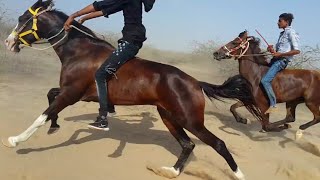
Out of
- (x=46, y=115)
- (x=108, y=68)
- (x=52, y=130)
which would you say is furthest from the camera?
(x=52, y=130)

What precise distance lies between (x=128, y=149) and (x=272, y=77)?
364 cm

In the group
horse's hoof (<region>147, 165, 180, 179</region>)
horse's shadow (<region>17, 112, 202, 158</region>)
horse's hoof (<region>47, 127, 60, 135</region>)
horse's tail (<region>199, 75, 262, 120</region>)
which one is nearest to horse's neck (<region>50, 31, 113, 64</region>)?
horse's hoof (<region>47, 127, 60, 135</region>)

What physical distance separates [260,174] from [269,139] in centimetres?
235

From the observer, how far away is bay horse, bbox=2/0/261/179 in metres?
5.71

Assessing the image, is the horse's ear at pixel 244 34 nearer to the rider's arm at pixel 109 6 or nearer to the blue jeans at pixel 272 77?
the blue jeans at pixel 272 77

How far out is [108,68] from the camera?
231 inches

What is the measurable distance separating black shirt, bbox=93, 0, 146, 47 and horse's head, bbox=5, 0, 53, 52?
102 cm

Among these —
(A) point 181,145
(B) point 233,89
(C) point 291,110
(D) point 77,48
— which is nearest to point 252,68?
(C) point 291,110

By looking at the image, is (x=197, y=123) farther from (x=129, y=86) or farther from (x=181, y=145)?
(x=129, y=86)

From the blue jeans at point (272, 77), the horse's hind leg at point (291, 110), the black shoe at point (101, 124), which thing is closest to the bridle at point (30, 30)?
the black shoe at point (101, 124)

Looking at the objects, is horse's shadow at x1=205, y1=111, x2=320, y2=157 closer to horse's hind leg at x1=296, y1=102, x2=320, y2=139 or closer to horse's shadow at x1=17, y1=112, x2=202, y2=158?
horse's hind leg at x1=296, y1=102, x2=320, y2=139

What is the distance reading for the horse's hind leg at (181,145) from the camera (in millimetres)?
5835

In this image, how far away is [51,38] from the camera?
6.32 m

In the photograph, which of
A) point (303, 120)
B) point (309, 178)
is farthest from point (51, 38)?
point (303, 120)
